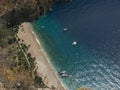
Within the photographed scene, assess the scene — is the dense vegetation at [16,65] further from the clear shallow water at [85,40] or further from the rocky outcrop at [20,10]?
the rocky outcrop at [20,10]

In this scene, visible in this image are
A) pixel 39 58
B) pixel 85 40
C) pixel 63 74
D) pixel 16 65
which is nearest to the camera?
pixel 16 65

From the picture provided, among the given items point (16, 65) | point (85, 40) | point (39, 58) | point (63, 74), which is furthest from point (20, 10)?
point (63, 74)

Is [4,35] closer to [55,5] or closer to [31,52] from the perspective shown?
[31,52]

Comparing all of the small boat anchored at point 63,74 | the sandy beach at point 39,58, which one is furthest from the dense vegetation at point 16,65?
the small boat anchored at point 63,74

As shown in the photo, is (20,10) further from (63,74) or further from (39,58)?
(63,74)

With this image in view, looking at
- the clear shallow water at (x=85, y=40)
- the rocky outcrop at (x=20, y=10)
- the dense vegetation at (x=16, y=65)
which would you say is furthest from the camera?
the rocky outcrop at (x=20, y=10)

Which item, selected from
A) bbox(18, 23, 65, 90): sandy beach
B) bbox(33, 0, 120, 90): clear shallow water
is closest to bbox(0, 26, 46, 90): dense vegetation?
bbox(18, 23, 65, 90): sandy beach
